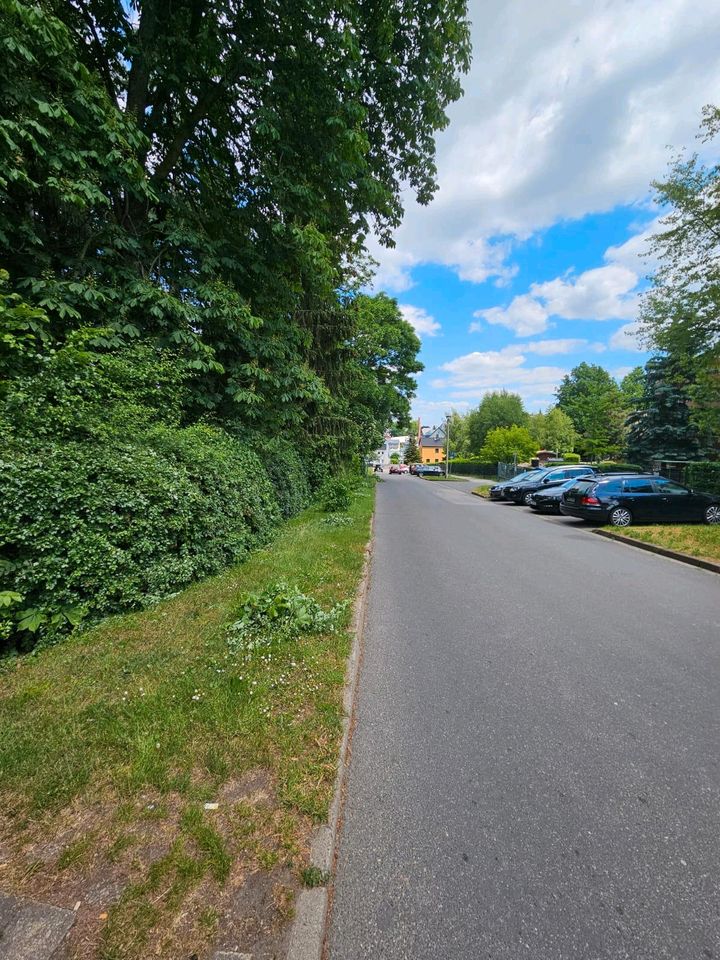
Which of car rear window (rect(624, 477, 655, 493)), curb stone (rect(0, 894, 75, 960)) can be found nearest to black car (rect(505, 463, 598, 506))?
car rear window (rect(624, 477, 655, 493))

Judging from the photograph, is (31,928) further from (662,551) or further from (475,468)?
(475,468)

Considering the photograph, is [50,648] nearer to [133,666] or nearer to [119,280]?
[133,666]

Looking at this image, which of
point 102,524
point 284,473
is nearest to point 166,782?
point 102,524

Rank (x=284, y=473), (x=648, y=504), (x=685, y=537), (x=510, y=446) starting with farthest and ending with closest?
(x=510, y=446)
(x=648, y=504)
(x=284, y=473)
(x=685, y=537)

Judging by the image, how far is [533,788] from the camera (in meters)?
2.18

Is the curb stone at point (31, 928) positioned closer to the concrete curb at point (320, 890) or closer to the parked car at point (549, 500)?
the concrete curb at point (320, 890)

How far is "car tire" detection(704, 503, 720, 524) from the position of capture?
1073 cm

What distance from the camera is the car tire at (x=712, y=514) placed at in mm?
10727

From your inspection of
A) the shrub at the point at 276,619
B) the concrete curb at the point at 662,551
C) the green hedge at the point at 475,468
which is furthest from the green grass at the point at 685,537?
the green hedge at the point at 475,468

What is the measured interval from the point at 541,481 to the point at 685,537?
28.5 ft

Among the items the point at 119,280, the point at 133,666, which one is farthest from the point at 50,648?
the point at 119,280

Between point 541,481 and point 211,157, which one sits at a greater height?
point 211,157

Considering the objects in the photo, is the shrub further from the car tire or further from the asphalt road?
the car tire

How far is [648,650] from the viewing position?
3795mm
